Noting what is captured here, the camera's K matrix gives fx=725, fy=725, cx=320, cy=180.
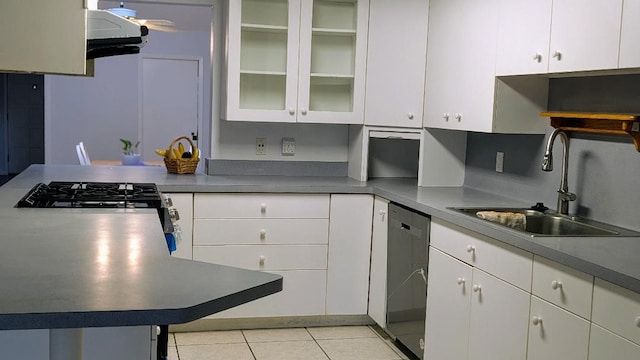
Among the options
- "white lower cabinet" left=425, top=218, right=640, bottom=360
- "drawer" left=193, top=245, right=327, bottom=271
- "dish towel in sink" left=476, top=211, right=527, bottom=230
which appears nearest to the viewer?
"white lower cabinet" left=425, top=218, right=640, bottom=360

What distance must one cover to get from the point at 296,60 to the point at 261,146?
65 centimetres

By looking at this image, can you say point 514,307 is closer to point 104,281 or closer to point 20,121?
point 104,281

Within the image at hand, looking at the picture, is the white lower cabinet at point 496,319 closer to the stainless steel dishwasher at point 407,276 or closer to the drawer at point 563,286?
the drawer at point 563,286

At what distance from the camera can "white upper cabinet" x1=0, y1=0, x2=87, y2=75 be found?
6.30 feet

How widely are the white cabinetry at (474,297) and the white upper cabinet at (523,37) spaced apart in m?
0.77

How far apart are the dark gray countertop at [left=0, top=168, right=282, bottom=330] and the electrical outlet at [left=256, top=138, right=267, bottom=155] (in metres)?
2.26

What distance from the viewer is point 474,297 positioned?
305 centimetres

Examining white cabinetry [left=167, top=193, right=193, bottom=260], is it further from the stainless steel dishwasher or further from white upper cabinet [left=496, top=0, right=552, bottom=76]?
white upper cabinet [left=496, top=0, right=552, bottom=76]

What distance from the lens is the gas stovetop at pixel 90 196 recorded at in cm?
291

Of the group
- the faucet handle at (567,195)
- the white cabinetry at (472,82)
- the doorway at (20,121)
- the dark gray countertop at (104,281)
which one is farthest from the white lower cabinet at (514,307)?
the doorway at (20,121)

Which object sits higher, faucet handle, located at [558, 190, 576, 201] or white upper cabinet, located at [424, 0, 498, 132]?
white upper cabinet, located at [424, 0, 498, 132]

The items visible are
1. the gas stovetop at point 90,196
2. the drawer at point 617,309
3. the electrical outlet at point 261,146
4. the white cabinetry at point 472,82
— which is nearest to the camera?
the drawer at point 617,309

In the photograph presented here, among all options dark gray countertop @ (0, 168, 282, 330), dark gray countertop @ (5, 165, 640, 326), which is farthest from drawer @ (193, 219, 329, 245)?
dark gray countertop @ (0, 168, 282, 330)

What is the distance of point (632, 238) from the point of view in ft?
8.99
